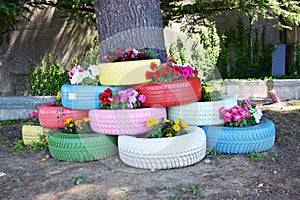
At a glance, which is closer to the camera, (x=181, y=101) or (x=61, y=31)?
(x=181, y=101)

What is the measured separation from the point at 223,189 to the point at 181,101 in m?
1.49

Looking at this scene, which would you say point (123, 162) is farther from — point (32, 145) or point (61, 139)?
point (32, 145)

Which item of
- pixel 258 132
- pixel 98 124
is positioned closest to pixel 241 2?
pixel 258 132

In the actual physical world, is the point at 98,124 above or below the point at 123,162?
above

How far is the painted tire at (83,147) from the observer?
4.46 m

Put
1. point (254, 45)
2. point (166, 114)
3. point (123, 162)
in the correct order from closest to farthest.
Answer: point (123, 162) < point (166, 114) < point (254, 45)

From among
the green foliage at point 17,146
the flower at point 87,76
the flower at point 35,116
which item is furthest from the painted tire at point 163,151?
the flower at point 35,116

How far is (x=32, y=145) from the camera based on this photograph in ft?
17.7

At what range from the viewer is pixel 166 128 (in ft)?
13.9

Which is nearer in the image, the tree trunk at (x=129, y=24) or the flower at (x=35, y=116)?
the tree trunk at (x=129, y=24)

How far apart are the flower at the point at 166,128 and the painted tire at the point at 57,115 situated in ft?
3.71

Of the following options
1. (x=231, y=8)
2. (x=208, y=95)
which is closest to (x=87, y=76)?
(x=208, y=95)

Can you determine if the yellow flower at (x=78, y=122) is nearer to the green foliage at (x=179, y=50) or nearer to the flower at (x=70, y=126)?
the flower at (x=70, y=126)

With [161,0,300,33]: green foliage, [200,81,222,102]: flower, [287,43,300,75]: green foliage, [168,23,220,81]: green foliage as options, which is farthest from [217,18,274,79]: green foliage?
[200,81,222,102]: flower
